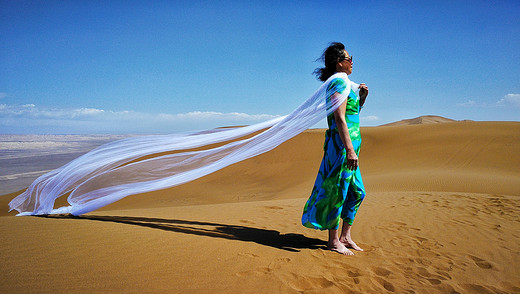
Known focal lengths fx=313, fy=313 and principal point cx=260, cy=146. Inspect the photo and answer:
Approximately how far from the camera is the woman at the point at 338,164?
312 cm

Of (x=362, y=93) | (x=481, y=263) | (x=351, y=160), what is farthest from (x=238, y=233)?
(x=481, y=263)

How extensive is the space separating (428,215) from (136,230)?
15.4 feet

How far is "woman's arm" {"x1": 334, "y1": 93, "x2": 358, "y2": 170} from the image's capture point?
9.95ft

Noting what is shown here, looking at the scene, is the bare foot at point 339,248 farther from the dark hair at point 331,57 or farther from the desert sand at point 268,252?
the dark hair at point 331,57

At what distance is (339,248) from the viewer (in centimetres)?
325

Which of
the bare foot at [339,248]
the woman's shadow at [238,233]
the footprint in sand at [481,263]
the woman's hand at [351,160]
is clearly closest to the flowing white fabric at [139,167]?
the woman's shadow at [238,233]

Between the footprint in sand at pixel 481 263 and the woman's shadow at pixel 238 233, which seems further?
the woman's shadow at pixel 238 233

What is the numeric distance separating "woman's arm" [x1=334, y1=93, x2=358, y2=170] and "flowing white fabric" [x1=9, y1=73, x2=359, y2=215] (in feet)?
2.26

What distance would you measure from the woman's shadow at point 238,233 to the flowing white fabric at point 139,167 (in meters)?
0.32

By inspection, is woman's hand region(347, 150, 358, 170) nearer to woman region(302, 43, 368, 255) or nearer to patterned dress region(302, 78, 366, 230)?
woman region(302, 43, 368, 255)

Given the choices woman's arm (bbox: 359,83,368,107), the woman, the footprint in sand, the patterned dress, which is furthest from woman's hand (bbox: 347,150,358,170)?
the footprint in sand

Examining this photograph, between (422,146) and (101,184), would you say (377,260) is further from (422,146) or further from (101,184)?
(422,146)

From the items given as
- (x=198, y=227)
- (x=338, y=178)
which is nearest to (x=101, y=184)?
(x=198, y=227)

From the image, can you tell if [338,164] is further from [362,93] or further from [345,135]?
Answer: [362,93]
